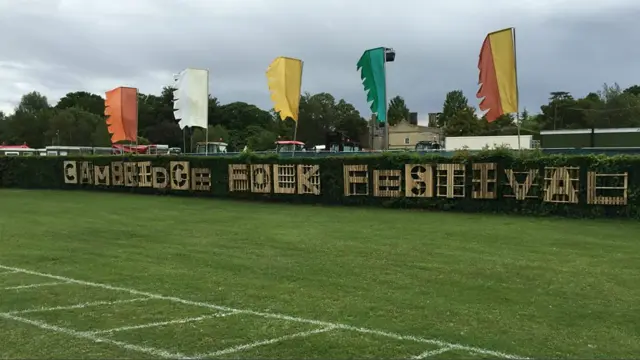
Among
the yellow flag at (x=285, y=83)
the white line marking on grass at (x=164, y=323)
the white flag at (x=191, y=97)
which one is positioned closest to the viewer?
the white line marking on grass at (x=164, y=323)

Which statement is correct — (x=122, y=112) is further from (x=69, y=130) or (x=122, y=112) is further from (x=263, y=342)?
(x=69, y=130)

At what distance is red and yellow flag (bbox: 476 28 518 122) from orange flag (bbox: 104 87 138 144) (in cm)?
1865

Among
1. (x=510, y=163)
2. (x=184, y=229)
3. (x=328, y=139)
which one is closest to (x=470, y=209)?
(x=510, y=163)

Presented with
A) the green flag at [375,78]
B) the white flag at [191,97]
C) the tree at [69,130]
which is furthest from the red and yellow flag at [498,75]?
the tree at [69,130]

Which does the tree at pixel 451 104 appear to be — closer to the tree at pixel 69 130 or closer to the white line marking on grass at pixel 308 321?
the tree at pixel 69 130

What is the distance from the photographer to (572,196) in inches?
652

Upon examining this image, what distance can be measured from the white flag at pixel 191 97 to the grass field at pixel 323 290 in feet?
41.8

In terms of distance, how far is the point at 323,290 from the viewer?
798 cm

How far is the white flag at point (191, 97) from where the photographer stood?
27328 mm

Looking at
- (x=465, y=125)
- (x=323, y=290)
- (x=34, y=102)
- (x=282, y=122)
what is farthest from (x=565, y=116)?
(x=34, y=102)

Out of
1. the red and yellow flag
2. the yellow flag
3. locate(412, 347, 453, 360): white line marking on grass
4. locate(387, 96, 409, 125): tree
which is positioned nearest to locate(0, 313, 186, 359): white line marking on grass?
locate(412, 347, 453, 360): white line marking on grass

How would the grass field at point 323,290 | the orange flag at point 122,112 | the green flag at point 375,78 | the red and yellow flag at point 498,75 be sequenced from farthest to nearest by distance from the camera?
the orange flag at point 122,112 < the green flag at point 375,78 < the red and yellow flag at point 498,75 < the grass field at point 323,290

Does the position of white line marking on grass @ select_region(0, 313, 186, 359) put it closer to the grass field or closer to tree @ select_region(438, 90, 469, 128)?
the grass field

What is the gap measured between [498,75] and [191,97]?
562 inches
